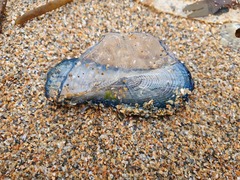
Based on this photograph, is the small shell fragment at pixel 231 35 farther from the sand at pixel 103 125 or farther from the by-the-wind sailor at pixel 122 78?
the by-the-wind sailor at pixel 122 78

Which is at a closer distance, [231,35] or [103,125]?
[103,125]

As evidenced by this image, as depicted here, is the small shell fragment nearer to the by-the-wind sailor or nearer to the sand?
the sand

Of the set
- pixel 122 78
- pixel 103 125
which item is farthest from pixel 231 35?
pixel 103 125

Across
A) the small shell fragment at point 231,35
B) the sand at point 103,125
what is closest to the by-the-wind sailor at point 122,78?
the sand at point 103,125

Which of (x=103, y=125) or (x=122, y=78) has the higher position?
(x=122, y=78)

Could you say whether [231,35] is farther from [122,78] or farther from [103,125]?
[103,125]

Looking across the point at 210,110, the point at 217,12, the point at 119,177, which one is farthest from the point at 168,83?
the point at 217,12

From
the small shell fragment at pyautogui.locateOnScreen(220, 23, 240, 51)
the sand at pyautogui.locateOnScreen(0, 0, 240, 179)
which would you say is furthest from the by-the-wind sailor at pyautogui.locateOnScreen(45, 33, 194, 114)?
the small shell fragment at pyautogui.locateOnScreen(220, 23, 240, 51)
